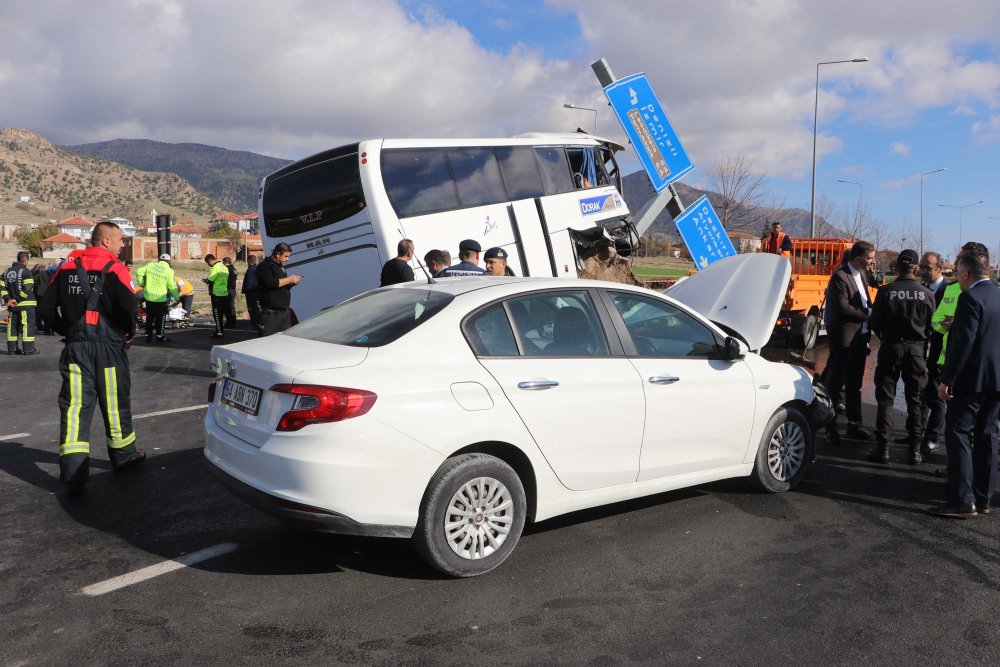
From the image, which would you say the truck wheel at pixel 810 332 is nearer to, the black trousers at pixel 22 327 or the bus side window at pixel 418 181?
the bus side window at pixel 418 181

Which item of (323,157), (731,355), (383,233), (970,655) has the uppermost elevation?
(323,157)

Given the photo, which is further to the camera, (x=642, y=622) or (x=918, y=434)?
(x=918, y=434)

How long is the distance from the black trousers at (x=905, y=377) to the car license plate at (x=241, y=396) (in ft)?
17.7

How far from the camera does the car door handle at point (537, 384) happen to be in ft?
13.8

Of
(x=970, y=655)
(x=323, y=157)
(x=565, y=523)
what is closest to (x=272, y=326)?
(x=323, y=157)

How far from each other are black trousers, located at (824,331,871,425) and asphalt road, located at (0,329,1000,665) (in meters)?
1.88

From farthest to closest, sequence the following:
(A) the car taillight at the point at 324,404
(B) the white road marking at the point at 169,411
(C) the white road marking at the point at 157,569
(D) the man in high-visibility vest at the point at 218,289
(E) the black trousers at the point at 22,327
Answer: (D) the man in high-visibility vest at the point at 218,289, (E) the black trousers at the point at 22,327, (B) the white road marking at the point at 169,411, (C) the white road marking at the point at 157,569, (A) the car taillight at the point at 324,404

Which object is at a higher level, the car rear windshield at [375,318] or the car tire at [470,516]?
the car rear windshield at [375,318]

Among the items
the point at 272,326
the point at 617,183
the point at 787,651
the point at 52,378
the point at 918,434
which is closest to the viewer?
→ the point at 787,651

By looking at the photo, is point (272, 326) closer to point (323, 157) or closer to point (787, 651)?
point (323, 157)

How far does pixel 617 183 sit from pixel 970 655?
A: 39.7ft

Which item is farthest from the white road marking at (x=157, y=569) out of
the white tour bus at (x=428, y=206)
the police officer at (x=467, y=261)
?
the white tour bus at (x=428, y=206)

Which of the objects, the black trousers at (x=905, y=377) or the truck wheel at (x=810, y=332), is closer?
the black trousers at (x=905, y=377)

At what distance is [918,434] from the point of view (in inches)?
275
